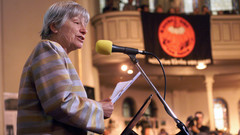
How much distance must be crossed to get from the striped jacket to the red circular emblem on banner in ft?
34.7

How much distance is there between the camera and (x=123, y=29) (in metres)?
12.5

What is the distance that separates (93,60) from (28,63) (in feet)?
34.7

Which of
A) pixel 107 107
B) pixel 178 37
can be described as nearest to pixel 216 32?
pixel 178 37

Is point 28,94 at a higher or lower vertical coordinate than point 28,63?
lower

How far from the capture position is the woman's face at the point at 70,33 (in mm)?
2150

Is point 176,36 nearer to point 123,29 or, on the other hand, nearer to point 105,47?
point 123,29

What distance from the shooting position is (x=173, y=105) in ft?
62.2

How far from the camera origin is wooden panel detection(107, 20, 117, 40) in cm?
1246

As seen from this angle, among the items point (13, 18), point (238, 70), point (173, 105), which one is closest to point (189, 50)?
point (238, 70)

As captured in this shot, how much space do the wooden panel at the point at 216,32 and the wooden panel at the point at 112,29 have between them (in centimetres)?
357

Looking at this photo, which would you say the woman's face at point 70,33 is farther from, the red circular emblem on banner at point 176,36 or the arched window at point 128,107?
the arched window at point 128,107

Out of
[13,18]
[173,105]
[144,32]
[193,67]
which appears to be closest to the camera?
[13,18]

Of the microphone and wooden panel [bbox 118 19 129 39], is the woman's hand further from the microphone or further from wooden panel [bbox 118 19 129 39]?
wooden panel [bbox 118 19 129 39]

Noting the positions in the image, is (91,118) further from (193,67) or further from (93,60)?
(193,67)
